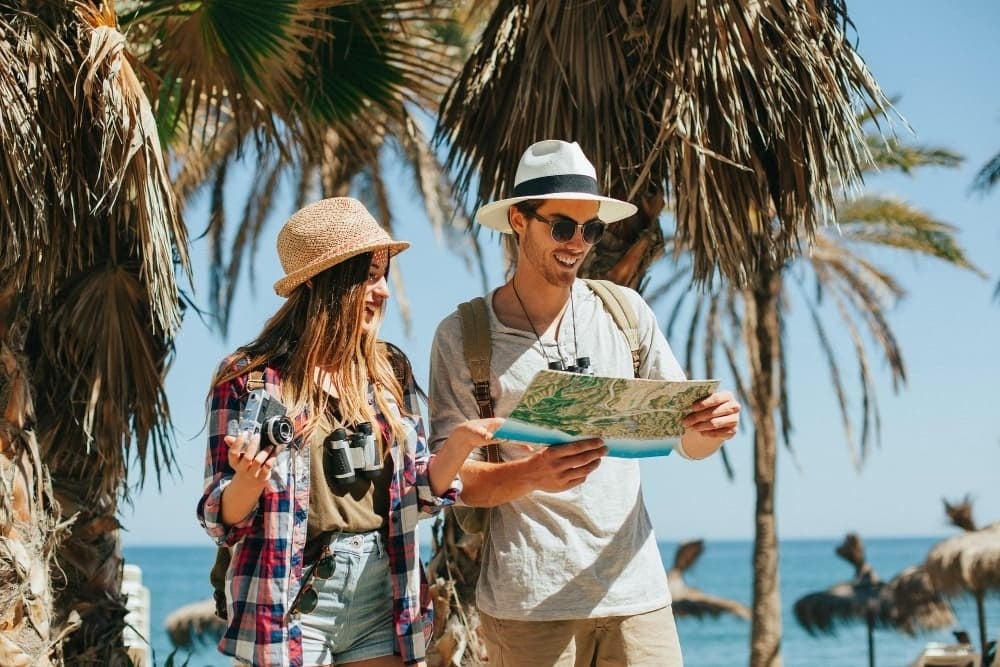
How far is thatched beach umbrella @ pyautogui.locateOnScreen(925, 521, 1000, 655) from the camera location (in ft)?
48.6

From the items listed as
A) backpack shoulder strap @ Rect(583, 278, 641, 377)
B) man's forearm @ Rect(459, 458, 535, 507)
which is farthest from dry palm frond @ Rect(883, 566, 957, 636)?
man's forearm @ Rect(459, 458, 535, 507)

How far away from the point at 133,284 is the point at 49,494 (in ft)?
3.77

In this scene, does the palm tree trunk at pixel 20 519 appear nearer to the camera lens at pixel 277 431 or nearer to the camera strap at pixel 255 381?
the camera strap at pixel 255 381

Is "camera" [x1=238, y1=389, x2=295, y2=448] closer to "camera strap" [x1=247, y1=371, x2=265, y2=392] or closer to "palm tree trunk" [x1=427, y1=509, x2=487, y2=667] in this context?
"camera strap" [x1=247, y1=371, x2=265, y2=392]

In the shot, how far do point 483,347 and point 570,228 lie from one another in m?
0.42

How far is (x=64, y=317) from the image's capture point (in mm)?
6027

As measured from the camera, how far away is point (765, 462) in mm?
15250

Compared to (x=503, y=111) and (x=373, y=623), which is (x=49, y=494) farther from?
(x=373, y=623)

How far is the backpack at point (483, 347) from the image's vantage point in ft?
10.7

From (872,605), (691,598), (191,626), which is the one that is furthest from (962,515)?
(191,626)

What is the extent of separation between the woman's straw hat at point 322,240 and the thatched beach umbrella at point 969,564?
1371 centimetres

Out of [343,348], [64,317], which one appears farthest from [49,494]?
[343,348]

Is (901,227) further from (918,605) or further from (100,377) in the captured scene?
(100,377)

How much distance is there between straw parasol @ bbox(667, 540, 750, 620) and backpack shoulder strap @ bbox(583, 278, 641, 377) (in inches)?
754
